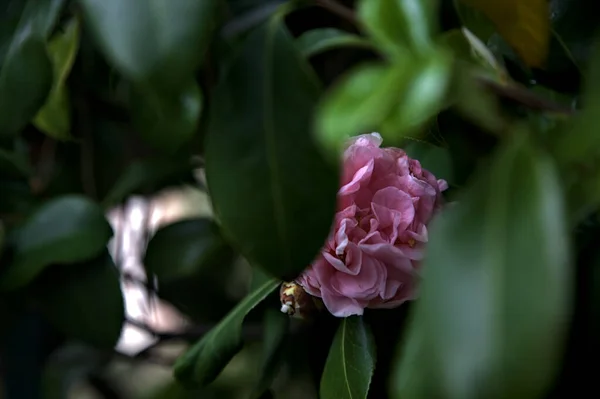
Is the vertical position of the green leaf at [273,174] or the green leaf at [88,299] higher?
the green leaf at [273,174]

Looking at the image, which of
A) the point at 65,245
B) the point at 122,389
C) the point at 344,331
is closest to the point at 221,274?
the point at 122,389

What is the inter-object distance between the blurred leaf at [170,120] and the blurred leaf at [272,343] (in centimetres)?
14

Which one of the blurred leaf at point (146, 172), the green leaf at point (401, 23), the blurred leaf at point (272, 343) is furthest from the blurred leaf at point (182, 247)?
the green leaf at point (401, 23)

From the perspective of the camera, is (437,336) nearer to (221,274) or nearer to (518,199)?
(518,199)

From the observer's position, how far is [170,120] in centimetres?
50

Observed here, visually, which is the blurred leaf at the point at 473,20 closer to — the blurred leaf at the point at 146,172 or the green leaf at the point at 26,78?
the green leaf at the point at 26,78

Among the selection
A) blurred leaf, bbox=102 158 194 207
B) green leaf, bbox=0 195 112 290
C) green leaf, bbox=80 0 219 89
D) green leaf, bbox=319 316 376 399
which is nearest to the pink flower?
green leaf, bbox=319 316 376 399

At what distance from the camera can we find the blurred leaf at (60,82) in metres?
0.57

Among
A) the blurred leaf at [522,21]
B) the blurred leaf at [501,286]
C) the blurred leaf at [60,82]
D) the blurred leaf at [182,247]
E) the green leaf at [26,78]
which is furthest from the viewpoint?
the blurred leaf at [182,247]

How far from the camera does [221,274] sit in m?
0.97

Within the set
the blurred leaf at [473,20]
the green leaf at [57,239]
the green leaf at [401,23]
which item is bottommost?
the green leaf at [57,239]

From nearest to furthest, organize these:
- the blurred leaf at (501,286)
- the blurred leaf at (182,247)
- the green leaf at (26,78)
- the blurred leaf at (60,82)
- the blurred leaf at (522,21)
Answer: the blurred leaf at (501,286) → the blurred leaf at (522,21) → the green leaf at (26,78) → the blurred leaf at (60,82) → the blurred leaf at (182,247)

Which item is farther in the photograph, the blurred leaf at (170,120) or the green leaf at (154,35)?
the blurred leaf at (170,120)

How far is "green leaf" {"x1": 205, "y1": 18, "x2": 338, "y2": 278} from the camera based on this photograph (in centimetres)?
31
